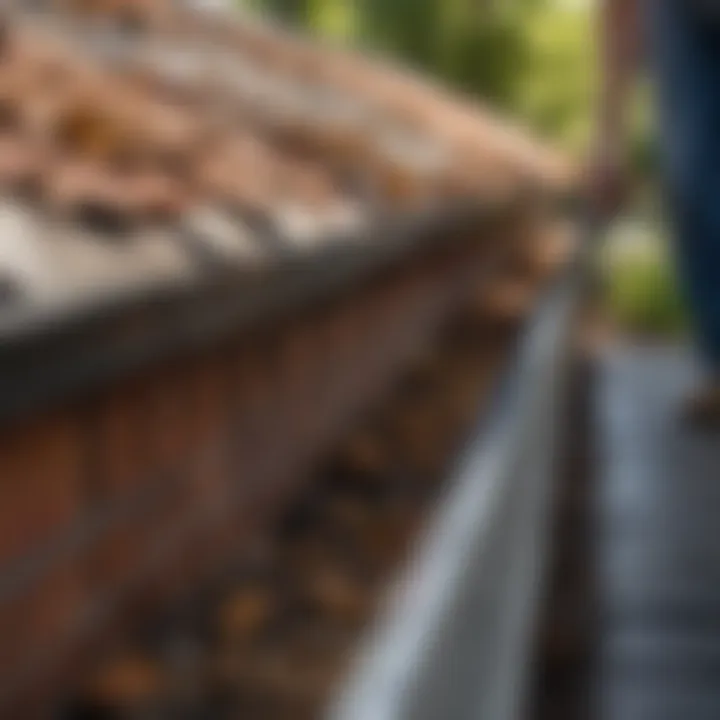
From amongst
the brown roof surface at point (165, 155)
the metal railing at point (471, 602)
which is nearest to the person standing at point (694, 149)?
the brown roof surface at point (165, 155)

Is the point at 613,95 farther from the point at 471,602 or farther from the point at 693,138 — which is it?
the point at 471,602

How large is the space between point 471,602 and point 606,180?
507cm

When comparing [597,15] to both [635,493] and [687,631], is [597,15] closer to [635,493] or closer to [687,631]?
[635,493]

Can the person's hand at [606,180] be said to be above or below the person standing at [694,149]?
above

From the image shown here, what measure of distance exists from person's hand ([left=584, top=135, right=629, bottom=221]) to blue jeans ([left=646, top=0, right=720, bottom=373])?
1.73 m

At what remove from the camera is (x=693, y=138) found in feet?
10.9

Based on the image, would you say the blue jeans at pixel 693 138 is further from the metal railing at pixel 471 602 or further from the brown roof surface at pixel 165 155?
the metal railing at pixel 471 602

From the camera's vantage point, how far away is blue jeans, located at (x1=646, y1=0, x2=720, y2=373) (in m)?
3.17

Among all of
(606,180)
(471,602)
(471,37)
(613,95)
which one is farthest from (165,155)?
(613,95)

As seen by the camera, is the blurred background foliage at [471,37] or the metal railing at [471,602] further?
the blurred background foliage at [471,37]

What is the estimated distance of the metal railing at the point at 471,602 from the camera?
1.94 ft

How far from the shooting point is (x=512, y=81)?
5.99m

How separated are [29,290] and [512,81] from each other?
5.51 m

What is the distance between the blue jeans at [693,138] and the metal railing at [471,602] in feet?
5.49
